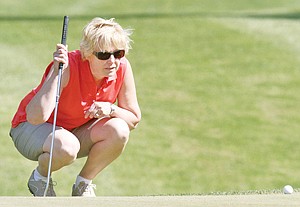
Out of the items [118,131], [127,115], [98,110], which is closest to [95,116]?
[98,110]

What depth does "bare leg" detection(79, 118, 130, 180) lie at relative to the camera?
6.58 m

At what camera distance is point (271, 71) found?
18078 millimetres

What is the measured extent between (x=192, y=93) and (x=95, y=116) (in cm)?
998

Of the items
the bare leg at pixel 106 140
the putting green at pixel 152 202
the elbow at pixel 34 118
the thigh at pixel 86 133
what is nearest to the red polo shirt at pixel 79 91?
the thigh at pixel 86 133

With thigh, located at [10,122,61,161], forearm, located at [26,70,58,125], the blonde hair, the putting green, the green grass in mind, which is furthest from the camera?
the green grass

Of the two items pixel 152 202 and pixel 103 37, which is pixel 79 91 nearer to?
pixel 103 37

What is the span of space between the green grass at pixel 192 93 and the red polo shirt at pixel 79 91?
175 inches

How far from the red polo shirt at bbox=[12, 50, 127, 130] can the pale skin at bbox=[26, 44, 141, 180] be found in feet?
0.14

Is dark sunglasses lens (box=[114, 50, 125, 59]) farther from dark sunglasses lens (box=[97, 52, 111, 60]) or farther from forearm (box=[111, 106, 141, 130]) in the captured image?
forearm (box=[111, 106, 141, 130])

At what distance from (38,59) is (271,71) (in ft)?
12.3

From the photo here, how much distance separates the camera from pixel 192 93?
16422 mm

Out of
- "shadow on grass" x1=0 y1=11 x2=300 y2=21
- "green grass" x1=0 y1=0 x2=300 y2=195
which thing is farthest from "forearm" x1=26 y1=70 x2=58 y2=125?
"shadow on grass" x1=0 y1=11 x2=300 y2=21

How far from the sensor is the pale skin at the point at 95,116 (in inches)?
249

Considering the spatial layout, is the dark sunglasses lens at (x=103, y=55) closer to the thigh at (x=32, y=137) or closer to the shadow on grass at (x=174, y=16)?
the thigh at (x=32, y=137)
